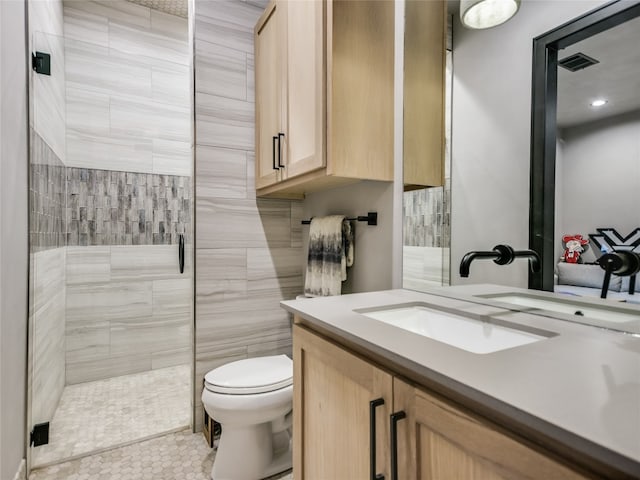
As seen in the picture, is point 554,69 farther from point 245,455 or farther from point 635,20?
point 245,455

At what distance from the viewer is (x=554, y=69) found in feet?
3.13

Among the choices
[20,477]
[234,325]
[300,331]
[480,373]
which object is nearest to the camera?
[480,373]

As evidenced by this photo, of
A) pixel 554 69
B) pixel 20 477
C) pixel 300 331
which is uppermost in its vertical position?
pixel 554 69

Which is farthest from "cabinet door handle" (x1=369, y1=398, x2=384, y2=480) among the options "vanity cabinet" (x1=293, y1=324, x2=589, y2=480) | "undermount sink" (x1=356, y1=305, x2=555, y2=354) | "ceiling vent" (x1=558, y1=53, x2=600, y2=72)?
"ceiling vent" (x1=558, y1=53, x2=600, y2=72)

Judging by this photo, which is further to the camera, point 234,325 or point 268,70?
point 234,325

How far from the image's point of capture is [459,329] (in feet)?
3.41

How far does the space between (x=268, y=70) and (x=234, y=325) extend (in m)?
1.41

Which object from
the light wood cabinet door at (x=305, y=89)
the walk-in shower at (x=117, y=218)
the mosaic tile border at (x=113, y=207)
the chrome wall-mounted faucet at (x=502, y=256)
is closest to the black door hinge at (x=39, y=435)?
the walk-in shower at (x=117, y=218)

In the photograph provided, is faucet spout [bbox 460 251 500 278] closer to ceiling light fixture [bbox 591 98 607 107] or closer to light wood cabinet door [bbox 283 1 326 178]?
ceiling light fixture [bbox 591 98 607 107]

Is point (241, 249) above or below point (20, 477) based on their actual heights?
above

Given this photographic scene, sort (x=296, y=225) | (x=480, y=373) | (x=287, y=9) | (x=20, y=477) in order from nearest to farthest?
(x=480, y=373), (x=20, y=477), (x=287, y=9), (x=296, y=225)

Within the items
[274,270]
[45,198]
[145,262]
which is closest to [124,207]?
[145,262]

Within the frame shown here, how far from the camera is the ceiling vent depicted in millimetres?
872

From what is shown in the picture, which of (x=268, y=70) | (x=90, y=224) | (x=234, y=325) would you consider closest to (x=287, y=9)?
(x=268, y=70)
